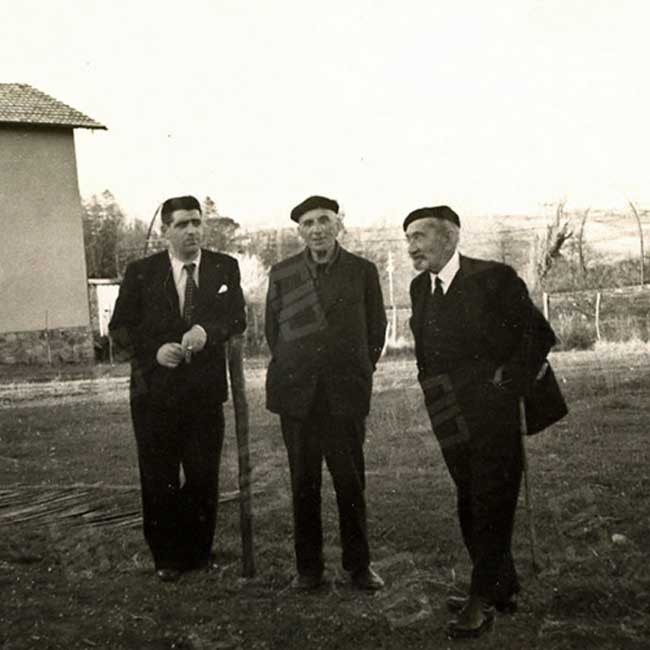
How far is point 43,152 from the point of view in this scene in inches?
166

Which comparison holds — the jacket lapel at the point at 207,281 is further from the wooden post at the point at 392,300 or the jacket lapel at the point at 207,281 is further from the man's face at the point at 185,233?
the wooden post at the point at 392,300

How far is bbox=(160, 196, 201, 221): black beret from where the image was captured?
12.7 ft

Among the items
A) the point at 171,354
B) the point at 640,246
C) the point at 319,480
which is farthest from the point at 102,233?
the point at 640,246

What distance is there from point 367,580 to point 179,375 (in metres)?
1.19

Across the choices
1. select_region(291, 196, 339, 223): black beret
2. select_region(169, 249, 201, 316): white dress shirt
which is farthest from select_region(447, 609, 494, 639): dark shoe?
select_region(169, 249, 201, 316): white dress shirt

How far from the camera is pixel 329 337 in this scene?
360cm

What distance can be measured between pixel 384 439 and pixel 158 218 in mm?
1569

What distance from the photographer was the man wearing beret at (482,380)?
3174 mm

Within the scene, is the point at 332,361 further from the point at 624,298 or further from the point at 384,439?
the point at 624,298

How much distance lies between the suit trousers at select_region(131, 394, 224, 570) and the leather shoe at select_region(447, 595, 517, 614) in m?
1.21

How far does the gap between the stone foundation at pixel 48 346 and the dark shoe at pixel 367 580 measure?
1699mm

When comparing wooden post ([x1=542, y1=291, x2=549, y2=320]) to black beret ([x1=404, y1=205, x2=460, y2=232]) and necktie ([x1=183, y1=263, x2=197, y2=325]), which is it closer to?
black beret ([x1=404, y1=205, x2=460, y2=232])

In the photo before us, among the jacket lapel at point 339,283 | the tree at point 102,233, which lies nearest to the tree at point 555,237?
the jacket lapel at point 339,283

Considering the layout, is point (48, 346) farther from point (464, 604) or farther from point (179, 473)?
point (464, 604)
